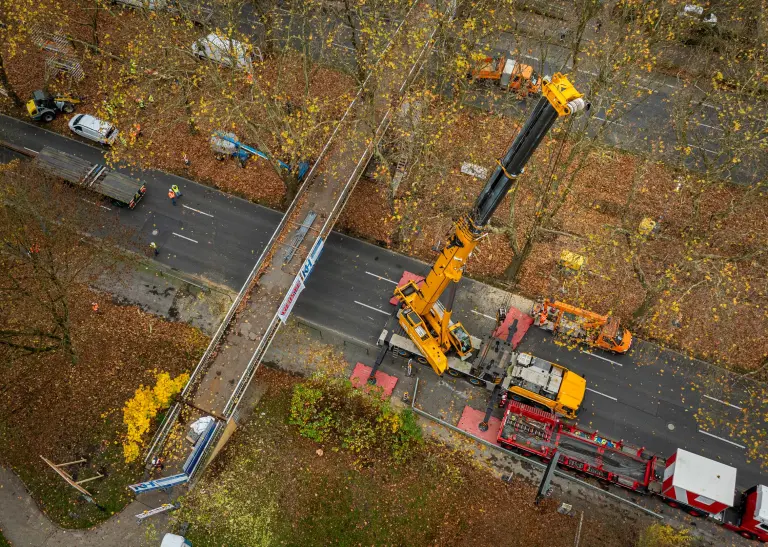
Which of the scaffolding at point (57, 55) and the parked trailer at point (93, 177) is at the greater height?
the scaffolding at point (57, 55)

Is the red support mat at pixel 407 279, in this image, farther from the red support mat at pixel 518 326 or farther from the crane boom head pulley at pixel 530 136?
the crane boom head pulley at pixel 530 136

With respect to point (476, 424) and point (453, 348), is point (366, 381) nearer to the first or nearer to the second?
point (453, 348)

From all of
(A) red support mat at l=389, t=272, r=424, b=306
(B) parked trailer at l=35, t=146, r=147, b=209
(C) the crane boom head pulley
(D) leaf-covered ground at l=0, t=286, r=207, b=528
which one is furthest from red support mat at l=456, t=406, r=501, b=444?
(B) parked trailer at l=35, t=146, r=147, b=209

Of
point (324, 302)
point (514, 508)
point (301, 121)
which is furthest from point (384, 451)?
point (301, 121)

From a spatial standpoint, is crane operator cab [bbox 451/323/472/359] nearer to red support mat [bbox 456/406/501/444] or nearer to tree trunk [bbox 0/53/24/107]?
red support mat [bbox 456/406/501/444]

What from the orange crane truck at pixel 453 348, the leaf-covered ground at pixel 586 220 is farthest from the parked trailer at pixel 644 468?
the leaf-covered ground at pixel 586 220

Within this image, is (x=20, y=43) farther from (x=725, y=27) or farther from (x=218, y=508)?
(x=725, y=27)
